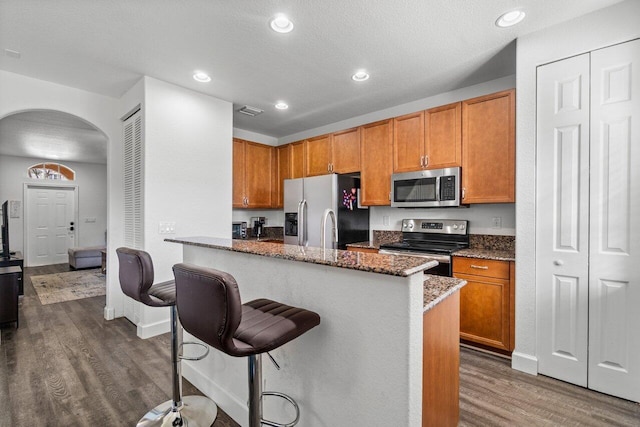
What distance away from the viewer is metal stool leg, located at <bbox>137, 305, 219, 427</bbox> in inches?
70.0

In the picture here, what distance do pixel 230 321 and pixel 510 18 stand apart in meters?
2.65

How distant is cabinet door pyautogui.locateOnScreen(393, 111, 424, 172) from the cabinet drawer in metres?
1.17

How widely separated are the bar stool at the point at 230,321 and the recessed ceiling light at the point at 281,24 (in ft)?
6.03

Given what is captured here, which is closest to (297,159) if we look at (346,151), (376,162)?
(346,151)

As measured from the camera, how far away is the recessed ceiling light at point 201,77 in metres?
2.96

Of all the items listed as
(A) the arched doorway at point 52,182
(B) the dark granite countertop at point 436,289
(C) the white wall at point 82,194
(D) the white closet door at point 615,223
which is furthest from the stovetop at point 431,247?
(C) the white wall at point 82,194

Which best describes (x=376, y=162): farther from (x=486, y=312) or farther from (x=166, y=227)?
(x=166, y=227)

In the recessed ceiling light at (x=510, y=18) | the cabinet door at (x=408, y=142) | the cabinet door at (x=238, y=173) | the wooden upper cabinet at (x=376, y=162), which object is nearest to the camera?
the recessed ceiling light at (x=510, y=18)

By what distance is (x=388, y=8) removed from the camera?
2.03 metres

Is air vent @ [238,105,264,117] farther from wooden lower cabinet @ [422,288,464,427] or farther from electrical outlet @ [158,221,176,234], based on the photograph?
wooden lower cabinet @ [422,288,464,427]

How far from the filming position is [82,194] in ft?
25.6

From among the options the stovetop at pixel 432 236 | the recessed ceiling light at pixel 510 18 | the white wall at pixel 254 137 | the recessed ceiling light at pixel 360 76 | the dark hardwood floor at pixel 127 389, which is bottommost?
the dark hardwood floor at pixel 127 389

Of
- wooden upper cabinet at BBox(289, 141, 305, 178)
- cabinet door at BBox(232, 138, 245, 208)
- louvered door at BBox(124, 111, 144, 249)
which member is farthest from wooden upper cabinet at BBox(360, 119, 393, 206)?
louvered door at BBox(124, 111, 144, 249)

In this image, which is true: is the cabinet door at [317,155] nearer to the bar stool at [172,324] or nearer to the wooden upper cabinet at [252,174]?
the wooden upper cabinet at [252,174]
